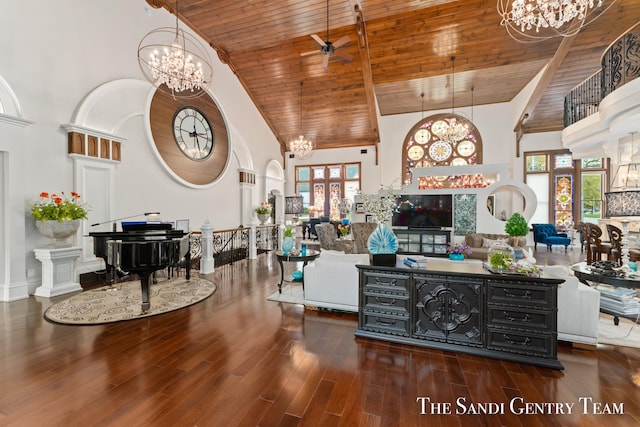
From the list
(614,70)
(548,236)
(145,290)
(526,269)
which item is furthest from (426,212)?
(145,290)

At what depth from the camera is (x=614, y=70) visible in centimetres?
497

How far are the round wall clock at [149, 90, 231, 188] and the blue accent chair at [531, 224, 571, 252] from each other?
1116cm

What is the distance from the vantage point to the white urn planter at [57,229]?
14.4 ft

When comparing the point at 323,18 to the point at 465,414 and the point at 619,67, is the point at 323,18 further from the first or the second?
the point at 465,414

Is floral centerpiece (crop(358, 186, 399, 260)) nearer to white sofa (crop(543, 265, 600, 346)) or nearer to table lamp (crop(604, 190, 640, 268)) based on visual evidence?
white sofa (crop(543, 265, 600, 346))

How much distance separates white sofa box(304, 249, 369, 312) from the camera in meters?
3.72

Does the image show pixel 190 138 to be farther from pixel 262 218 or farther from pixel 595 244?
pixel 595 244

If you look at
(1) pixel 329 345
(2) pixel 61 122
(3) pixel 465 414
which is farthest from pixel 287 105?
(3) pixel 465 414

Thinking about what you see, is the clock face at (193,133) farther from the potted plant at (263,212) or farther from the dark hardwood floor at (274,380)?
the dark hardwood floor at (274,380)

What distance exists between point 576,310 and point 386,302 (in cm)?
197

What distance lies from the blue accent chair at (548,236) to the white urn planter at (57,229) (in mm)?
12989

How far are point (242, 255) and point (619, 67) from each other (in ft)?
30.4

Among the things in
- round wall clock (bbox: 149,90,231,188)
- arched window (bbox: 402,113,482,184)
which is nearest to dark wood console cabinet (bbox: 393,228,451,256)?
arched window (bbox: 402,113,482,184)

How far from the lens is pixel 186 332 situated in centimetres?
324
